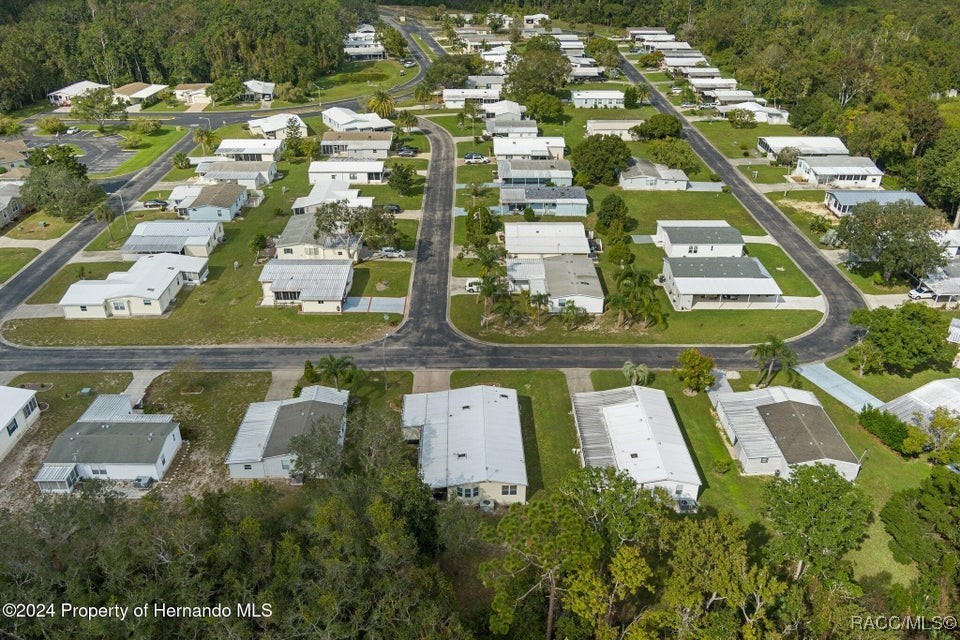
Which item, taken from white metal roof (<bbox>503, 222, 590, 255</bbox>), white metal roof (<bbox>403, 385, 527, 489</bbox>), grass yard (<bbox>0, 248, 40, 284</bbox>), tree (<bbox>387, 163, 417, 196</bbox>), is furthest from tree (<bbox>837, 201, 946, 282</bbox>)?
grass yard (<bbox>0, 248, 40, 284</bbox>)

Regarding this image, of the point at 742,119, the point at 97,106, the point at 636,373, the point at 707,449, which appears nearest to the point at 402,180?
the point at 636,373

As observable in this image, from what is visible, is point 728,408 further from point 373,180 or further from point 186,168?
point 186,168

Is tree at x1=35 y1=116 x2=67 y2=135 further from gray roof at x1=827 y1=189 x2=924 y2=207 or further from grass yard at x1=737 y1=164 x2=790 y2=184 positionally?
gray roof at x1=827 y1=189 x2=924 y2=207

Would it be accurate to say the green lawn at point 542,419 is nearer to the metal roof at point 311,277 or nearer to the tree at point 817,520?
the tree at point 817,520

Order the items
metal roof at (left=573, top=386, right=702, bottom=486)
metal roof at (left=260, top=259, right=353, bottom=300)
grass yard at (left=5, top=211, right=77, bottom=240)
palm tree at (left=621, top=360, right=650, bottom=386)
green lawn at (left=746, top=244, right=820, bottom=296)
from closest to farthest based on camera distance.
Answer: metal roof at (left=573, top=386, right=702, bottom=486) < palm tree at (left=621, top=360, right=650, bottom=386) < metal roof at (left=260, top=259, right=353, bottom=300) < green lawn at (left=746, top=244, right=820, bottom=296) < grass yard at (left=5, top=211, right=77, bottom=240)

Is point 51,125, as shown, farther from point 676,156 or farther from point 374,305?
point 676,156
